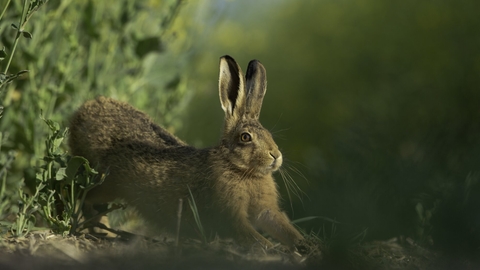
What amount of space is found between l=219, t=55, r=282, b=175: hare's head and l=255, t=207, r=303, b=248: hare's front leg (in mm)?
289

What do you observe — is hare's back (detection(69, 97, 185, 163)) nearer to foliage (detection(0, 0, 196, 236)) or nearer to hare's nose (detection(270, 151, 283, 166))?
foliage (detection(0, 0, 196, 236))

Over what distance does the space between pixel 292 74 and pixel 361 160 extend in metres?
7.76

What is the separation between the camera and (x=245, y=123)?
4590 mm

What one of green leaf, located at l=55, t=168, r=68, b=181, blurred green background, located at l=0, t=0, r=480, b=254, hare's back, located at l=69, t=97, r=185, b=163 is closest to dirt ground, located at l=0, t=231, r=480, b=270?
blurred green background, located at l=0, t=0, r=480, b=254

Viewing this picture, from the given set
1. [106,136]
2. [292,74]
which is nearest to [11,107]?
[106,136]

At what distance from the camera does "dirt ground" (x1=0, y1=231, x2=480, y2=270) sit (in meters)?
2.69

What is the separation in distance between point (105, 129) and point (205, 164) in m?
0.86

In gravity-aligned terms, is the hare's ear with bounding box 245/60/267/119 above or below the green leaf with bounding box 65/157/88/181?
above

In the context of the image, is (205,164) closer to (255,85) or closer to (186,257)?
(255,85)

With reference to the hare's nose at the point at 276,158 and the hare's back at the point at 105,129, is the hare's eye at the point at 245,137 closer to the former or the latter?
the hare's nose at the point at 276,158

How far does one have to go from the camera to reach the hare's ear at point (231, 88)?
15.0 ft

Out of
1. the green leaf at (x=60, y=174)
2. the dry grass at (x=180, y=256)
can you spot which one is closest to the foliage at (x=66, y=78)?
the green leaf at (x=60, y=174)

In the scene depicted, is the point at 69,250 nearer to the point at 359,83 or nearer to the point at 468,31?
the point at 468,31

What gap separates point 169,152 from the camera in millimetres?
4738
